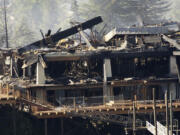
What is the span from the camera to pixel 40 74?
51.1 m

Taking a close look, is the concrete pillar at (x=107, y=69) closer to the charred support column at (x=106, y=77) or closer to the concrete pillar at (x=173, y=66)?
the charred support column at (x=106, y=77)

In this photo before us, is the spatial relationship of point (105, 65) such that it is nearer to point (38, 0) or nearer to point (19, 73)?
point (19, 73)

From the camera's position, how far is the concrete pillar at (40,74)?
167ft

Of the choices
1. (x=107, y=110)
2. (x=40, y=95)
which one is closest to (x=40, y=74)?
(x=40, y=95)

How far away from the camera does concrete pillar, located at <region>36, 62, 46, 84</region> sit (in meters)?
50.9

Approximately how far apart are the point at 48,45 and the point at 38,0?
126m

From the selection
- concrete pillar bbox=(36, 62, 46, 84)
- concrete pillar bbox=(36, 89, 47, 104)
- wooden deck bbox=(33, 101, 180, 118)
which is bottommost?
wooden deck bbox=(33, 101, 180, 118)

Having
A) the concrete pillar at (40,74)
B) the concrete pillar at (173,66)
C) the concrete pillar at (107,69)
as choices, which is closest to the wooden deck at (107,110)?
the concrete pillar at (107,69)

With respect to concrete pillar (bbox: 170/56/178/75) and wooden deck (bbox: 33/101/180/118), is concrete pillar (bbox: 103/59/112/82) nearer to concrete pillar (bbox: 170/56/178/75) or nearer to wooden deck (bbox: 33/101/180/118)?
wooden deck (bbox: 33/101/180/118)

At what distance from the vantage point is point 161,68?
54.8 metres

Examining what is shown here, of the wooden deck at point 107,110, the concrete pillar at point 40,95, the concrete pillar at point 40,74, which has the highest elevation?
the concrete pillar at point 40,74

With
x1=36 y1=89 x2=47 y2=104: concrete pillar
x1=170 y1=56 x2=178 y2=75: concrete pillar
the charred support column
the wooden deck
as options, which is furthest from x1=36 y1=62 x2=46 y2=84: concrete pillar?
x1=170 y1=56 x2=178 y2=75: concrete pillar

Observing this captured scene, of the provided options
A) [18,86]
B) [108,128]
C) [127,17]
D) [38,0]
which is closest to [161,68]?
[108,128]

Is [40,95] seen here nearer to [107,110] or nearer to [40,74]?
[40,74]
